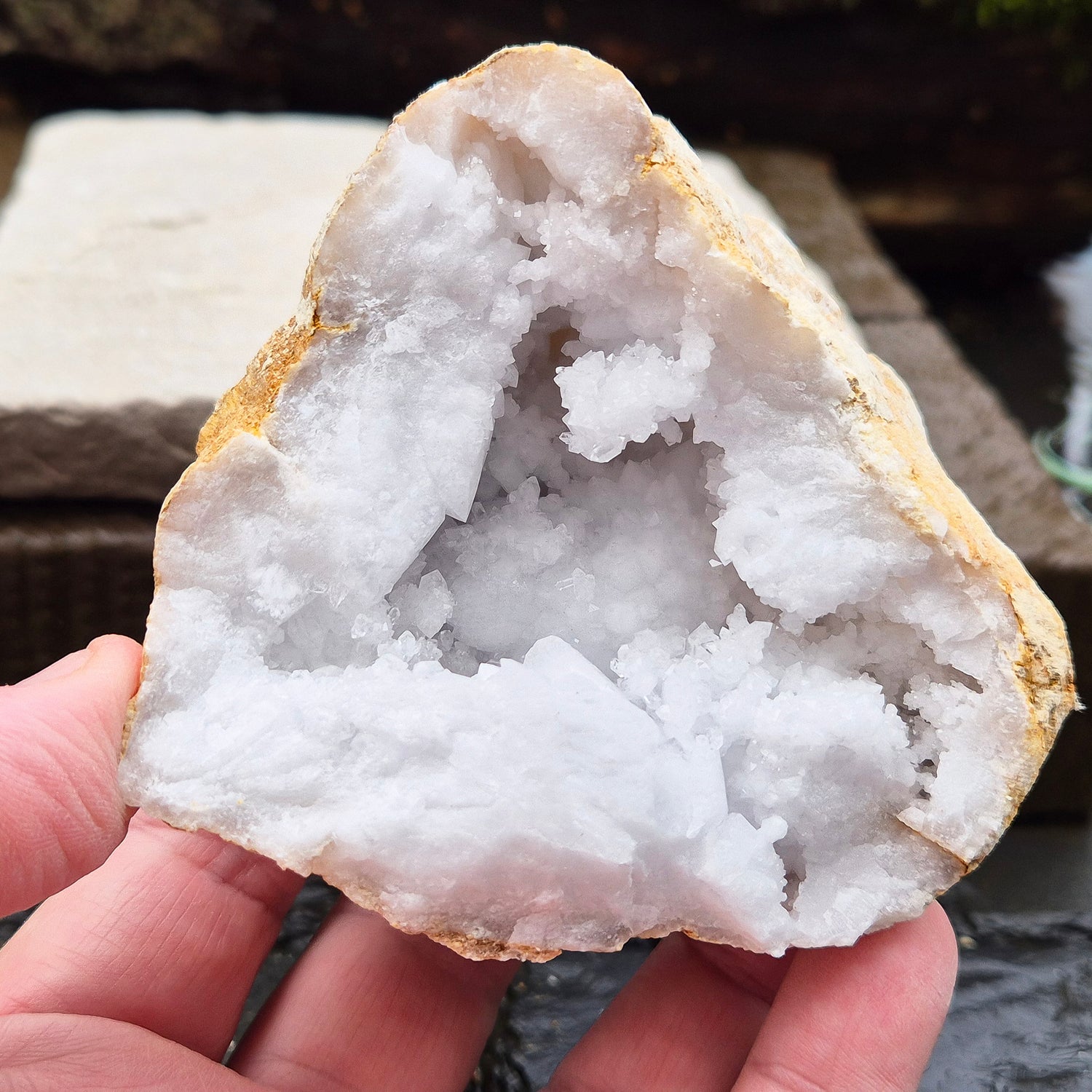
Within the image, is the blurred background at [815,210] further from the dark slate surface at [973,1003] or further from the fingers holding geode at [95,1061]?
the fingers holding geode at [95,1061]

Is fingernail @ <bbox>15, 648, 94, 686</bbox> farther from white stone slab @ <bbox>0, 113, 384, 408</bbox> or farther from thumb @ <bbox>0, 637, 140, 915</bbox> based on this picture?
white stone slab @ <bbox>0, 113, 384, 408</bbox>

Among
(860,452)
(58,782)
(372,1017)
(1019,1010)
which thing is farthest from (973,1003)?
(58,782)

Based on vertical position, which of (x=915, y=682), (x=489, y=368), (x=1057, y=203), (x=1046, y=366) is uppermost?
Result: (x=489, y=368)

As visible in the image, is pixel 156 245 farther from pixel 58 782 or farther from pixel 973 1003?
pixel 973 1003

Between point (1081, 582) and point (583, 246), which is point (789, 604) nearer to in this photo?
point (583, 246)

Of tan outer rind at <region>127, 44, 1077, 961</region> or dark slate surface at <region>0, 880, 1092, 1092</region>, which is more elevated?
tan outer rind at <region>127, 44, 1077, 961</region>

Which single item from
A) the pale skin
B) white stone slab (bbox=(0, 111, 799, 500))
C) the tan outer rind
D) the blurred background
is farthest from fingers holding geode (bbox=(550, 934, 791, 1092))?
white stone slab (bbox=(0, 111, 799, 500))

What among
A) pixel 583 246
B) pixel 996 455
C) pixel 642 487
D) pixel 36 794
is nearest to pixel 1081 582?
pixel 996 455
